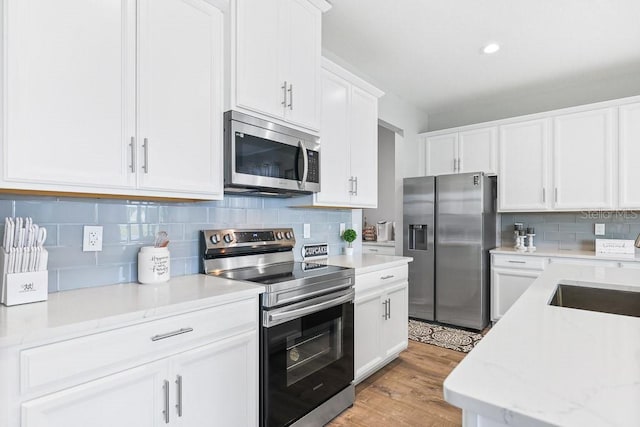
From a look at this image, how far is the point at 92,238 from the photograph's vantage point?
162 cm

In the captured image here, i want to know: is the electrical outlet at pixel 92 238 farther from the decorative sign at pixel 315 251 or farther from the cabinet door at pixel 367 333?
the cabinet door at pixel 367 333

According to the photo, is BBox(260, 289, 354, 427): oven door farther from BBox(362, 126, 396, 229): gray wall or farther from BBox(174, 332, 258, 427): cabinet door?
BBox(362, 126, 396, 229): gray wall

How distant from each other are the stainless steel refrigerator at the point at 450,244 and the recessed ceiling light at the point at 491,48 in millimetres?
1202

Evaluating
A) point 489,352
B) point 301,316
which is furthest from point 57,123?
point 489,352

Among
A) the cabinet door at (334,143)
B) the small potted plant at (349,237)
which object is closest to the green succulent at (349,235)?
the small potted plant at (349,237)

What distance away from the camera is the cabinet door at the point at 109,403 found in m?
1.06

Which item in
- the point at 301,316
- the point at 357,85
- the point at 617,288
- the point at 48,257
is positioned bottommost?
the point at 301,316

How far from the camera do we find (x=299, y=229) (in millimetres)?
2689

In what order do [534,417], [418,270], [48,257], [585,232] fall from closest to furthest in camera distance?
[534,417] → [48,257] → [585,232] → [418,270]

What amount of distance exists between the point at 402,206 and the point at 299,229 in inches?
78.8

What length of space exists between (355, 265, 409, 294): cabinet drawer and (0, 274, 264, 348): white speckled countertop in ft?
3.08

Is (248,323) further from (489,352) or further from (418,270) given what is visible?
(418,270)

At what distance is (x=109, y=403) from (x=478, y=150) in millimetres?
4119

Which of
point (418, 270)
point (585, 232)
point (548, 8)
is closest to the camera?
point (548, 8)
